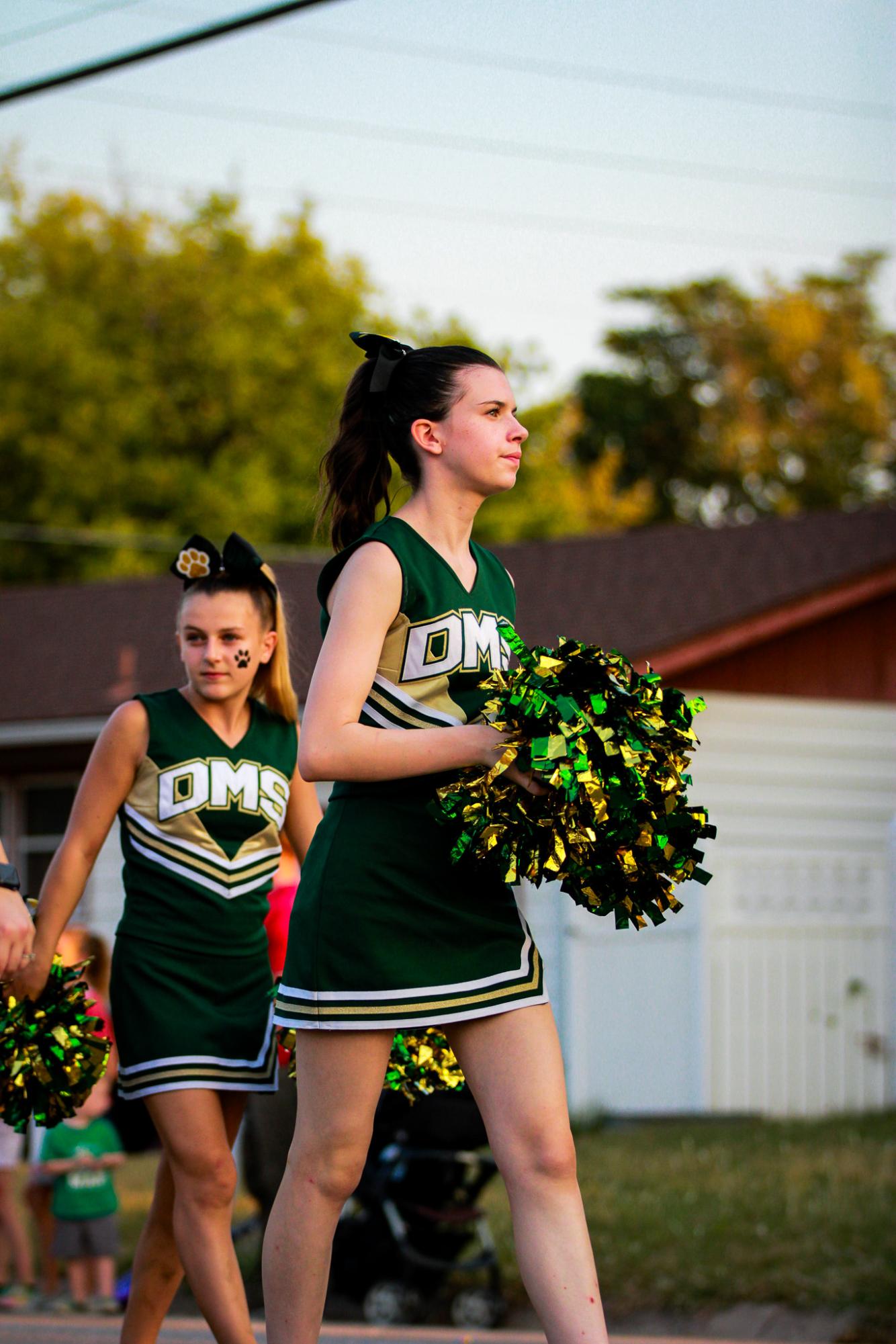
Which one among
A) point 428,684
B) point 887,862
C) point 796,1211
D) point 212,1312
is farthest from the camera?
point 887,862

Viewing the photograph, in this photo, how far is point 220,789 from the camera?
13.2ft

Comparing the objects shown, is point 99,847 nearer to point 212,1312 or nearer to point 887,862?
point 212,1312

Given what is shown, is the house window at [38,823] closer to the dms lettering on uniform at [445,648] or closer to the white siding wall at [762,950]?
the white siding wall at [762,950]

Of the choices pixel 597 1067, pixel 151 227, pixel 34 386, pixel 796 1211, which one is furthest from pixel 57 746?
pixel 151 227

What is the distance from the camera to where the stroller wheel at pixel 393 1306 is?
6.65 m

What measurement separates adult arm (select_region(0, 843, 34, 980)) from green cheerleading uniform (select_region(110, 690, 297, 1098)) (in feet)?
1.37

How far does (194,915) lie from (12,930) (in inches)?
20.8

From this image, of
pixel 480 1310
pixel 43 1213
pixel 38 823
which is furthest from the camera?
pixel 38 823

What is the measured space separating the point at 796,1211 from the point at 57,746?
8652mm

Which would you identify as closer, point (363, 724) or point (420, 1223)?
point (363, 724)

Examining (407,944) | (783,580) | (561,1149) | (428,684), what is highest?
(783,580)

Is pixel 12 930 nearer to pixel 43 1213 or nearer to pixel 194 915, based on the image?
pixel 194 915

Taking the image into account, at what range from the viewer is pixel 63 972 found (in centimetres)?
402

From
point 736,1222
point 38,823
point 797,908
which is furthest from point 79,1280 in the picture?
point 38,823
